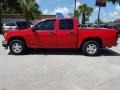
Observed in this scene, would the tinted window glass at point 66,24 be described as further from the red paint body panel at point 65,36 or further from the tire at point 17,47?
the tire at point 17,47

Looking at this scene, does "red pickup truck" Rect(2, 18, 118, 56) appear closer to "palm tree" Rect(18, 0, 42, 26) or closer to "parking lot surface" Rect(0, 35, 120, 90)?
"parking lot surface" Rect(0, 35, 120, 90)

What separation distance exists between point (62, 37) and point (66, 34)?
0.76ft

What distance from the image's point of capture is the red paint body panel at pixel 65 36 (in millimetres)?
13320

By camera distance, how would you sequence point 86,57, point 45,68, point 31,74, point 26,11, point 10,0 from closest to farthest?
point 31,74 → point 45,68 → point 86,57 → point 10,0 → point 26,11

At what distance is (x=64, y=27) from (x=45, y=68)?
399 centimetres

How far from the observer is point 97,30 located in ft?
43.9

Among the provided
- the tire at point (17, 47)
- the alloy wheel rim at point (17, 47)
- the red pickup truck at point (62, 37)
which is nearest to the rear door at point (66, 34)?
the red pickup truck at point (62, 37)

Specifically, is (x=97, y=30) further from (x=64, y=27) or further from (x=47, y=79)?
(x=47, y=79)

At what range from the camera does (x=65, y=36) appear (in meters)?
13.4

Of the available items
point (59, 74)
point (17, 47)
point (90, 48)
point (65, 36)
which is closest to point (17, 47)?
point (17, 47)

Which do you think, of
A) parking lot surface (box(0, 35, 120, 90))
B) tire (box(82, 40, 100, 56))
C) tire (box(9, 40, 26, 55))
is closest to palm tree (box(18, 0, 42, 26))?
tire (box(9, 40, 26, 55))

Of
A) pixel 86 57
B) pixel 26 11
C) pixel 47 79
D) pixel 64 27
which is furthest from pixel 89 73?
pixel 26 11

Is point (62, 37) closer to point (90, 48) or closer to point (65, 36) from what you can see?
point (65, 36)

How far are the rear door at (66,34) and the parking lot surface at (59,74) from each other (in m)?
1.19
